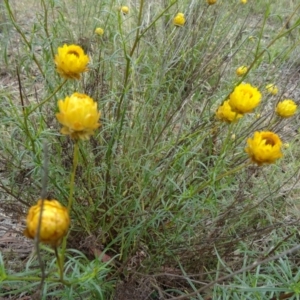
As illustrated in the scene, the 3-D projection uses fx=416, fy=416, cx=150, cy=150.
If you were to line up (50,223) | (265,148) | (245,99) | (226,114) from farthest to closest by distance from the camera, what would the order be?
(226,114) < (245,99) < (265,148) < (50,223)

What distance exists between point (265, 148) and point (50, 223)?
50 cm

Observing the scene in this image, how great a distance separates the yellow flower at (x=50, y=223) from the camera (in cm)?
62

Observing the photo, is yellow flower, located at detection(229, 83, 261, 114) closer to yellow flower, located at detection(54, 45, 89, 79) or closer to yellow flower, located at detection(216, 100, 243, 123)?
yellow flower, located at detection(216, 100, 243, 123)

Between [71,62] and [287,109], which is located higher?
[71,62]

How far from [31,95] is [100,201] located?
3.68 feet

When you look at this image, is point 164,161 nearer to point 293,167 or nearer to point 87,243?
point 87,243

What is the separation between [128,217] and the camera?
137cm

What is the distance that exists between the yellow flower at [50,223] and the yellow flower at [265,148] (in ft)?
1.51

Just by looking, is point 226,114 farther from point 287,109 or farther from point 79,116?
point 79,116

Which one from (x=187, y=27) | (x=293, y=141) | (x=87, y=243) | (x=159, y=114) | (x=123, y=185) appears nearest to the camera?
(x=87, y=243)

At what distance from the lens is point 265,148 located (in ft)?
2.96

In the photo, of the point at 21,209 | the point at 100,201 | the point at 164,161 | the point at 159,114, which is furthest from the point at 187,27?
the point at 21,209

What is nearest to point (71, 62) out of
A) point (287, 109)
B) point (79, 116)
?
point (79, 116)

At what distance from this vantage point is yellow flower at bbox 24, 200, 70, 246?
2.04ft
